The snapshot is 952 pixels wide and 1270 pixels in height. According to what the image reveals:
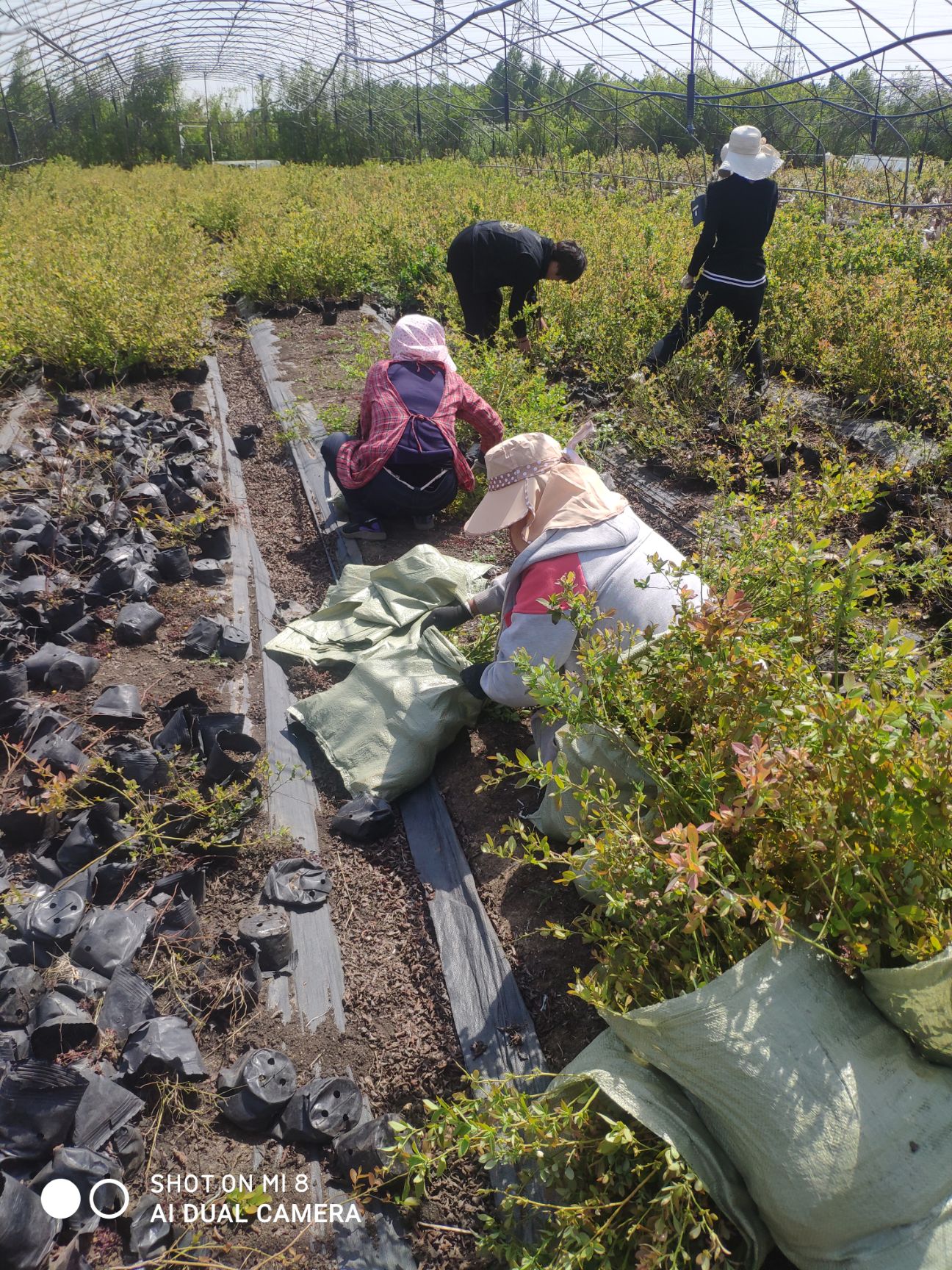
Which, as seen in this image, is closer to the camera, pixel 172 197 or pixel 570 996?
pixel 570 996

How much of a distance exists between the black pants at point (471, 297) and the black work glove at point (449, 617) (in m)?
Answer: 2.90

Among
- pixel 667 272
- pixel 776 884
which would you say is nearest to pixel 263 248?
pixel 667 272

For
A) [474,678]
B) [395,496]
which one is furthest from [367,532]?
[474,678]

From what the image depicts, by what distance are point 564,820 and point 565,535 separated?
0.80m

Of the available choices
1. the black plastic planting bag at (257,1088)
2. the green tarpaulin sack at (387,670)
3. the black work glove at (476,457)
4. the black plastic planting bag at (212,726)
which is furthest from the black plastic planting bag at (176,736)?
the black work glove at (476,457)

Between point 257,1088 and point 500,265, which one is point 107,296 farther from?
point 257,1088

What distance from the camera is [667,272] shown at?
20.0ft

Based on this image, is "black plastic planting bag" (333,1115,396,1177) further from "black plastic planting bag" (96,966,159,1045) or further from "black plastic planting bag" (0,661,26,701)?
"black plastic planting bag" (0,661,26,701)

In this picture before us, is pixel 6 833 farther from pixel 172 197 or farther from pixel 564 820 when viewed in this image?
pixel 172 197

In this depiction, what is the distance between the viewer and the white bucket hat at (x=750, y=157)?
15.2ft

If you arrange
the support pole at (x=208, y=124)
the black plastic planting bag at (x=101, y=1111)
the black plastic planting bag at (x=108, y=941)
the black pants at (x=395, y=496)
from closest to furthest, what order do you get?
the black plastic planting bag at (x=101, y=1111), the black plastic planting bag at (x=108, y=941), the black pants at (x=395, y=496), the support pole at (x=208, y=124)

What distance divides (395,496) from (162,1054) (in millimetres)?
2724

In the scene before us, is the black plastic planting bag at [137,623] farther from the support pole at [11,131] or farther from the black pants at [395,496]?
the support pole at [11,131]

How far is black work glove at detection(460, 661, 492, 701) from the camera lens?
276cm
